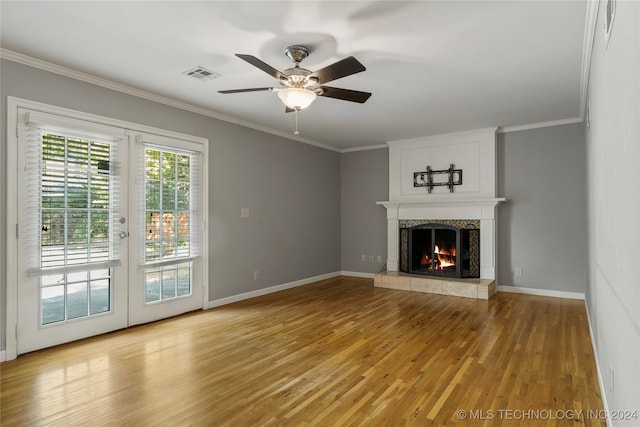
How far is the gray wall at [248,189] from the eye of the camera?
3473 millimetres

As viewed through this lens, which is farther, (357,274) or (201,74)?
(357,274)

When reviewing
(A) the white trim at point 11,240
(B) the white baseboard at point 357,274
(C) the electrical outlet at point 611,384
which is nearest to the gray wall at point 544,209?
(B) the white baseboard at point 357,274

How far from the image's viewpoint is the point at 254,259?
5535mm

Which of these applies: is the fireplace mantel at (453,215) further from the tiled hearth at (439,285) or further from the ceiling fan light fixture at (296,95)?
the ceiling fan light fixture at (296,95)

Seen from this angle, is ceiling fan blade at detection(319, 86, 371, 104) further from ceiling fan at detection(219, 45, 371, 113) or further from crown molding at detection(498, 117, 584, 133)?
crown molding at detection(498, 117, 584, 133)

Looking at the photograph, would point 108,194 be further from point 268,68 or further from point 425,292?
point 425,292

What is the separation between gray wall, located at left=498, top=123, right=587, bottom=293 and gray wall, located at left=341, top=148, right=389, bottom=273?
2.07 metres

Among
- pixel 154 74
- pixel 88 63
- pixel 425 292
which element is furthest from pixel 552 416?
pixel 88 63

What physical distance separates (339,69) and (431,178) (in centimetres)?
415

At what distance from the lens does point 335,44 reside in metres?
2.99

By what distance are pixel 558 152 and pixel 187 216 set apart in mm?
5347

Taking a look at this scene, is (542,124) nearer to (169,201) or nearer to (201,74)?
(201,74)

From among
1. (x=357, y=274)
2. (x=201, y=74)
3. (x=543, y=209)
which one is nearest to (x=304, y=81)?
(x=201, y=74)

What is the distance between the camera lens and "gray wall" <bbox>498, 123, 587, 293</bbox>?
5.27 meters
